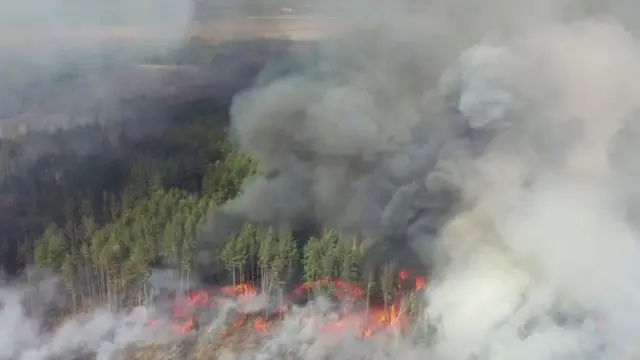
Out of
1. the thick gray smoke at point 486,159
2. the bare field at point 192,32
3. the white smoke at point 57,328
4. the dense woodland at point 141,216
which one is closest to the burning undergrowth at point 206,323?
the white smoke at point 57,328

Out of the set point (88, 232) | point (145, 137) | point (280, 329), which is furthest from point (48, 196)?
point (280, 329)

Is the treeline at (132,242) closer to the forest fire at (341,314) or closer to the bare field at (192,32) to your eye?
the forest fire at (341,314)

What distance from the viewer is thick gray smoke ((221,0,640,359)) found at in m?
5.04

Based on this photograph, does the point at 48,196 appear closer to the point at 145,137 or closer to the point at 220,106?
the point at 145,137

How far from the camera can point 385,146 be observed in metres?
5.59

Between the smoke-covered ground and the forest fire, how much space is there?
12cm

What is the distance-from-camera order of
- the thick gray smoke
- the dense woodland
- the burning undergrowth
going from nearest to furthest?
the thick gray smoke → the burning undergrowth → the dense woodland

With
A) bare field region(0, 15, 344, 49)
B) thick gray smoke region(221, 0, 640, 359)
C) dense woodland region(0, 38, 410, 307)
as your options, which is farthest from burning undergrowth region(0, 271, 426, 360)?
bare field region(0, 15, 344, 49)

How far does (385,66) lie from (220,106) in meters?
1.31

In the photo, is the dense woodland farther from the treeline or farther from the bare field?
the bare field

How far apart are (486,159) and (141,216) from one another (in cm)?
259

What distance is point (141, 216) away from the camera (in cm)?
554

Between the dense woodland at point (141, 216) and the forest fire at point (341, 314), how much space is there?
0.07 meters

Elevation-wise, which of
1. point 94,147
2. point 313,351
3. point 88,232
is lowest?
point 313,351
